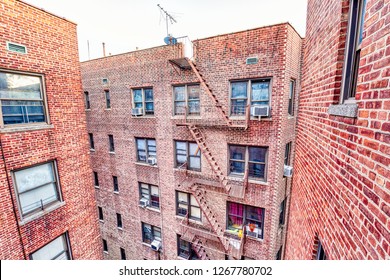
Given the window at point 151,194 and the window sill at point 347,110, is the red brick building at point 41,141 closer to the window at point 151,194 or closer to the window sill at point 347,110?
the window at point 151,194

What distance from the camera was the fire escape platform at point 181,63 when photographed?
739 centimetres

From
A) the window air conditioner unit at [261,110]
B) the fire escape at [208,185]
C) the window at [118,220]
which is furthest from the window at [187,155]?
the window at [118,220]

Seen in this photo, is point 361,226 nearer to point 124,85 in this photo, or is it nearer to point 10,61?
point 10,61

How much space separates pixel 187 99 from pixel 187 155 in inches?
111

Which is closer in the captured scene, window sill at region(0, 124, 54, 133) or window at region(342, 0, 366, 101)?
window at region(342, 0, 366, 101)

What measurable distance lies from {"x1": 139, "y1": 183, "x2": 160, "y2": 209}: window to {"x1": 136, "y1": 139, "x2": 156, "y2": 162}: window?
1710 mm

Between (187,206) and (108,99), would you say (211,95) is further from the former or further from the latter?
(108,99)

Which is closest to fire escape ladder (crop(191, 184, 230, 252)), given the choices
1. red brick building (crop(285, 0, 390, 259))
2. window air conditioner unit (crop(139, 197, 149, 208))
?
window air conditioner unit (crop(139, 197, 149, 208))

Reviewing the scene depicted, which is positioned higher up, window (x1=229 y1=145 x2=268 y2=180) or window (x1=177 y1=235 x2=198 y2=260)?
window (x1=229 y1=145 x2=268 y2=180)

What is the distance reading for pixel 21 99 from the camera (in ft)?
16.2

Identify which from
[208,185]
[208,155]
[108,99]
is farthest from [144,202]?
[108,99]

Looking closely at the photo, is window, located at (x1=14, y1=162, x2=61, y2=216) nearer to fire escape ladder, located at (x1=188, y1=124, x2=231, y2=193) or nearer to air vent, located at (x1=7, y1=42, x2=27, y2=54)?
air vent, located at (x1=7, y1=42, x2=27, y2=54)

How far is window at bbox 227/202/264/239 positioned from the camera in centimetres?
809

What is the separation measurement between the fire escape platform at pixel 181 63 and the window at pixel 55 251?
7874 millimetres
